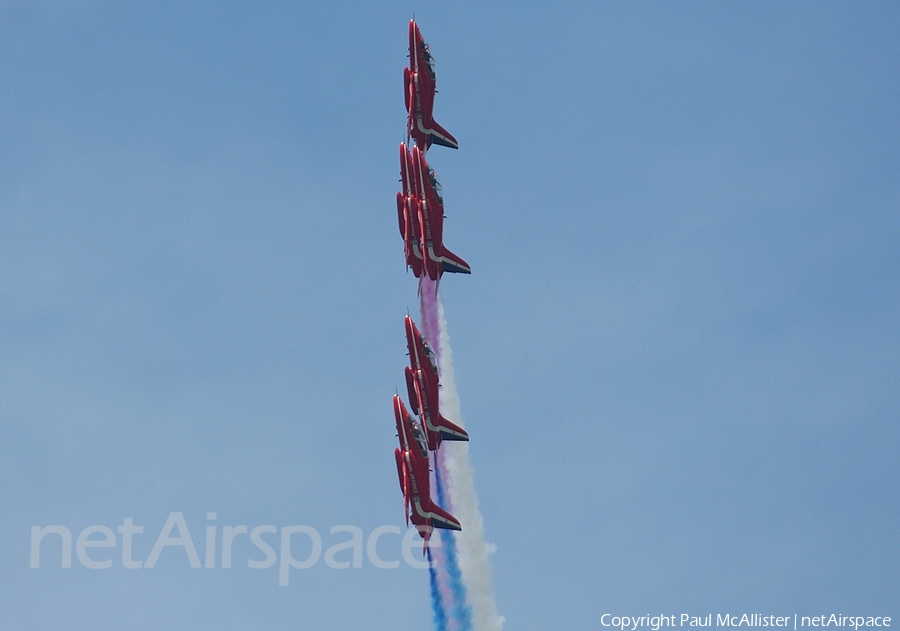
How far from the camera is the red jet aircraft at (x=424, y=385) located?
16450 centimetres

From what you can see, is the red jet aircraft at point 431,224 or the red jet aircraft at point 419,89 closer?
the red jet aircraft at point 431,224

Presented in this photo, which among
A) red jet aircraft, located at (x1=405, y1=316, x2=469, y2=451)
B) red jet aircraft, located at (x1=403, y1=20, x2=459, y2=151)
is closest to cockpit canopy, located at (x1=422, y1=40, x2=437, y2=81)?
red jet aircraft, located at (x1=403, y1=20, x2=459, y2=151)

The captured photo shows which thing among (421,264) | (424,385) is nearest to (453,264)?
(421,264)

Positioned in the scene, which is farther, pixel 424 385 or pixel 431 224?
pixel 431 224

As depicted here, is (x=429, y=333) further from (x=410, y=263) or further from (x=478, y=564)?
(x=478, y=564)

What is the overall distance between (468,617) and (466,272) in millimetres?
30164

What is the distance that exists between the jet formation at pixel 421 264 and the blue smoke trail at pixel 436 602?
5.90 feet

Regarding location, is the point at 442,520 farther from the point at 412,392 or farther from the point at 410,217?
the point at 410,217

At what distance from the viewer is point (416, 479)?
159000 mm

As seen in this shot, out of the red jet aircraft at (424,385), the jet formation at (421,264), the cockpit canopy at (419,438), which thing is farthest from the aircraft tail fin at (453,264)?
the cockpit canopy at (419,438)

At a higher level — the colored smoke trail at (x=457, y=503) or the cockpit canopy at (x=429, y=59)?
the cockpit canopy at (x=429, y=59)

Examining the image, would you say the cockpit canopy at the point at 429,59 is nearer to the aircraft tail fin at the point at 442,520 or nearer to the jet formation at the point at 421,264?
the jet formation at the point at 421,264

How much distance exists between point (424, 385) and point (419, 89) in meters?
26.6

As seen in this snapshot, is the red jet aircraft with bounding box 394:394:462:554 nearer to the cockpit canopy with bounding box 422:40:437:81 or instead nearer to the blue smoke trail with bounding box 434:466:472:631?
the blue smoke trail with bounding box 434:466:472:631
